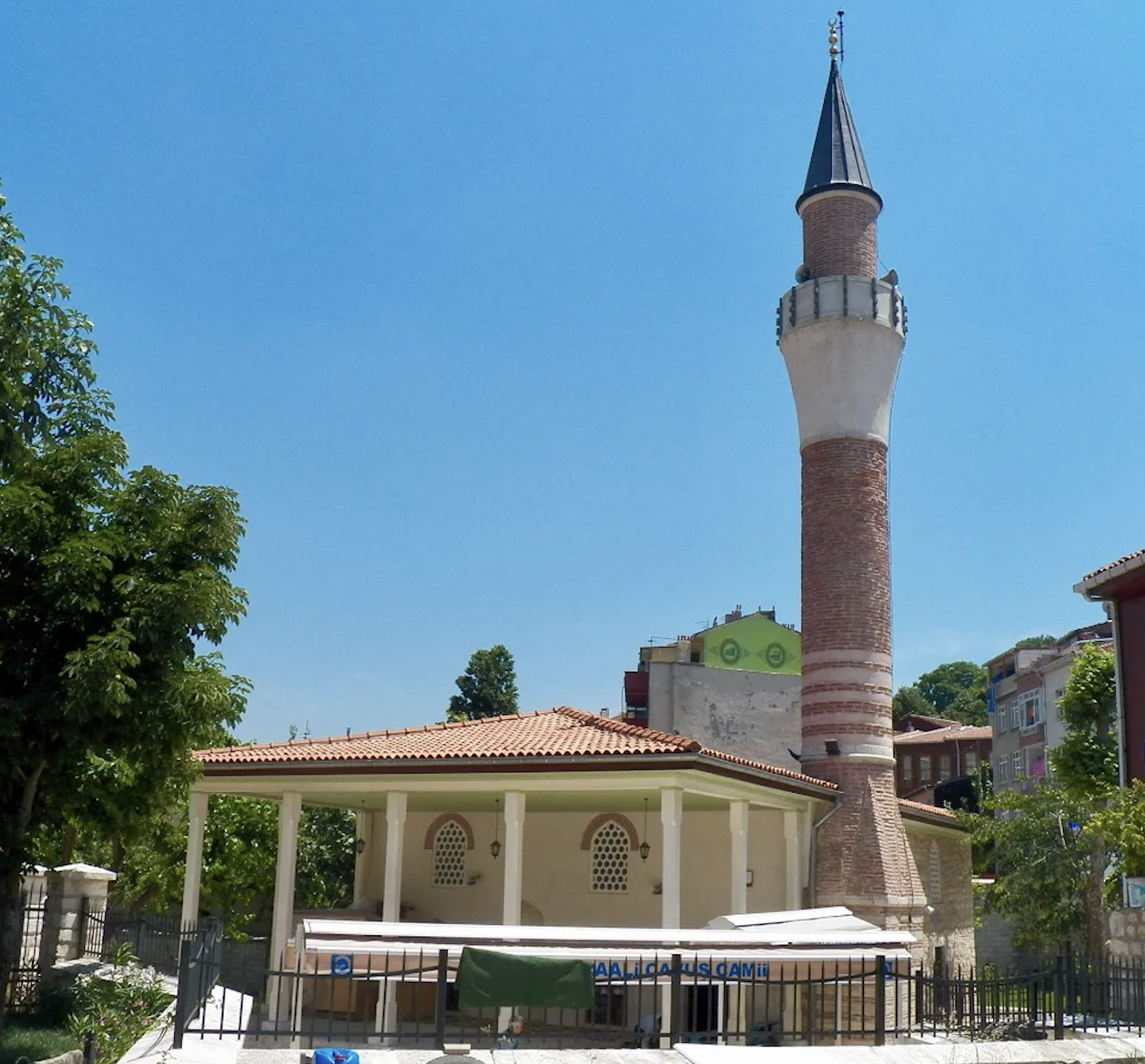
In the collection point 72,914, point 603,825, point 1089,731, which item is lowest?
point 72,914

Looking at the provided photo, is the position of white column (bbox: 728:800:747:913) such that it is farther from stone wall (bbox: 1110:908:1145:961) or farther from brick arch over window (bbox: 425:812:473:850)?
brick arch over window (bbox: 425:812:473:850)

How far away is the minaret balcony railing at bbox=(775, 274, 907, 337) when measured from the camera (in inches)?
879

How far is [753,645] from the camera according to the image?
41781 mm

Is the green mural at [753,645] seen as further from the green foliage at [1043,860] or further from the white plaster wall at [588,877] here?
the white plaster wall at [588,877]

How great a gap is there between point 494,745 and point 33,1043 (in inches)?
278

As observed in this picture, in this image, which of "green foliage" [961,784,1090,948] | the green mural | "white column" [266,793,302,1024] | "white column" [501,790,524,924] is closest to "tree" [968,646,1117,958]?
"green foliage" [961,784,1090,948]

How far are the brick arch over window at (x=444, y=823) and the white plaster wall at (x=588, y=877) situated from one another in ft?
0.35

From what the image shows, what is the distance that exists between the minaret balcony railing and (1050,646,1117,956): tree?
896 centimetres

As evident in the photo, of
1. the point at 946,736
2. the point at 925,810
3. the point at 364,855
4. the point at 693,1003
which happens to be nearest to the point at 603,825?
the point at 364,855

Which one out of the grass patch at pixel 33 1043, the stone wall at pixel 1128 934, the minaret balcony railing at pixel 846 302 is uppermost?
the minaret balcony railing at pixel 846 302

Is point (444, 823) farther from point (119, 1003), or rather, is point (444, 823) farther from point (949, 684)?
point (949, 684)

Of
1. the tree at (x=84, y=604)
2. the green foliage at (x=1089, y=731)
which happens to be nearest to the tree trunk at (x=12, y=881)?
the tree at (x=84, y=604)

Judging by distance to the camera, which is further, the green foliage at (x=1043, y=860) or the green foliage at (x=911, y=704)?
the green foliage at (x=911, y=704)

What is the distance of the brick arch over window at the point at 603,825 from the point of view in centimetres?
2066
